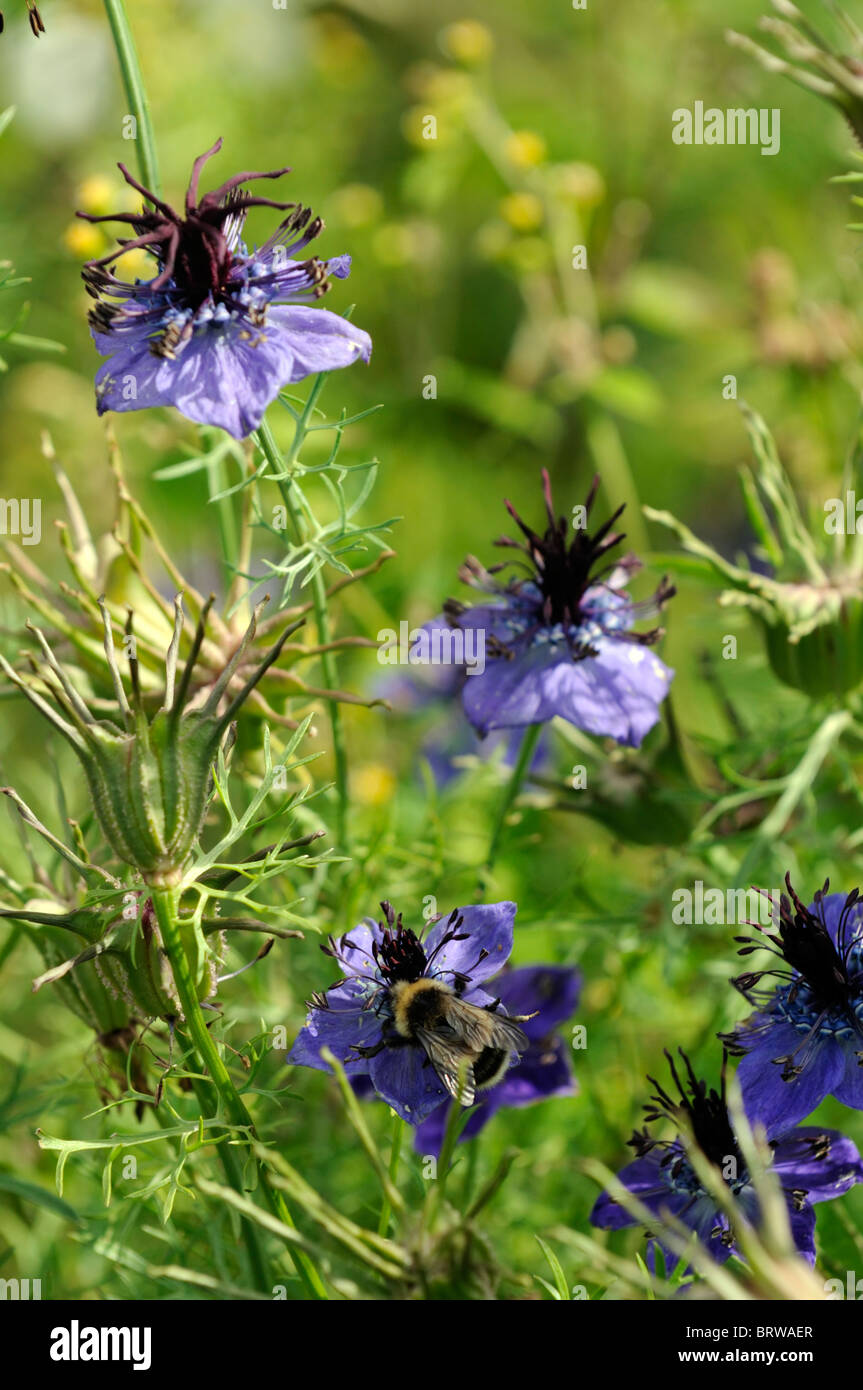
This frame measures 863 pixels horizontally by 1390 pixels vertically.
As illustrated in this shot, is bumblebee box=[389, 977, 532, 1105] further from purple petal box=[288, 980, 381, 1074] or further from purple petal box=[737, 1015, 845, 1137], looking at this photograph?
purple petal box=[737, 1015, 845, 1137]

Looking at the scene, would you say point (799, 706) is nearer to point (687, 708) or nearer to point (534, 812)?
point (534, 812)

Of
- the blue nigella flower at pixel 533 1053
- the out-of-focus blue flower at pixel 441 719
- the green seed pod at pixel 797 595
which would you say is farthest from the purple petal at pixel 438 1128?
the out-of-focus blue flower at pixel 441 719

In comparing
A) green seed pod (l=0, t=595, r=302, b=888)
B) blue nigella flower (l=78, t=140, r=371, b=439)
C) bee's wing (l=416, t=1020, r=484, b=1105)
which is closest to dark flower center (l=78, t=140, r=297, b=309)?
blue nigella flower (l=78, t=140, r=371, b=439)

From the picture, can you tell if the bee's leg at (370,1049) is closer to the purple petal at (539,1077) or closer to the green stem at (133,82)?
the purple petal at (539,1077)

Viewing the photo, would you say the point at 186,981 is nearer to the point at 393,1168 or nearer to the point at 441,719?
the point at 393,1168

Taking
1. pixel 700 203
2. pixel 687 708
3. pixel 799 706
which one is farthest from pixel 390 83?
pixel 799 706

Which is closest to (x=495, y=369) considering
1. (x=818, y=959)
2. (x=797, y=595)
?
(x=797, y=595)
